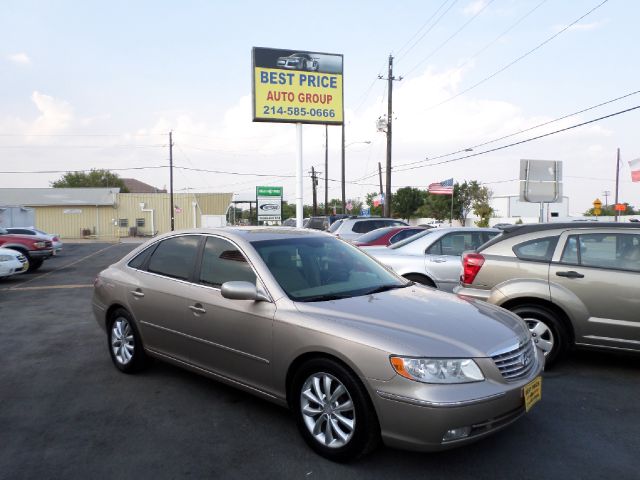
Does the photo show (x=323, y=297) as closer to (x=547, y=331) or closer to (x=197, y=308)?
(x=197, y=308)

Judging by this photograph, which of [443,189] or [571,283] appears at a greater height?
[443,189]

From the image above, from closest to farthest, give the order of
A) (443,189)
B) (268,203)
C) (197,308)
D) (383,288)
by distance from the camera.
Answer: (383,288), (197,308), (268,203), (443,189)

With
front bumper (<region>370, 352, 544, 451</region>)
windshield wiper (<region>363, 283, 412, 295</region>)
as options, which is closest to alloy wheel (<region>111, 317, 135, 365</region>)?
windshield wiper (<region>363, 283, 412, 295</region>)

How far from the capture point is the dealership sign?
69.1 ft

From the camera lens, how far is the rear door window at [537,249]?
5434 millimetres

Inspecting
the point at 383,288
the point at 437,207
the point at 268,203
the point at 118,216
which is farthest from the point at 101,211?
Answer: the point at 383,288

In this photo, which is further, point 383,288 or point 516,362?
point 383,288

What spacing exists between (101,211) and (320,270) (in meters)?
50.1

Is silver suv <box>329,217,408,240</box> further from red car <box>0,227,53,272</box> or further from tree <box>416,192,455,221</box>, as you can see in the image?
tree <box>416,192,455,221</box>

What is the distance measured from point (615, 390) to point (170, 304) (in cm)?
416

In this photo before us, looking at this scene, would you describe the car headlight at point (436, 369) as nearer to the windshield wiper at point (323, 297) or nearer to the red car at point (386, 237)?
the windshield wiper at point (323, 297)

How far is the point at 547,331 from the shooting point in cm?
525

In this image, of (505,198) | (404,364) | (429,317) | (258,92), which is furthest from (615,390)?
(505,198)

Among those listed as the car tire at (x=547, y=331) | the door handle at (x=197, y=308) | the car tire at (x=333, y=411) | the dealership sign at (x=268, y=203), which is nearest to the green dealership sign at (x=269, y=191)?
the dealership sign at (x=268, y=203)
